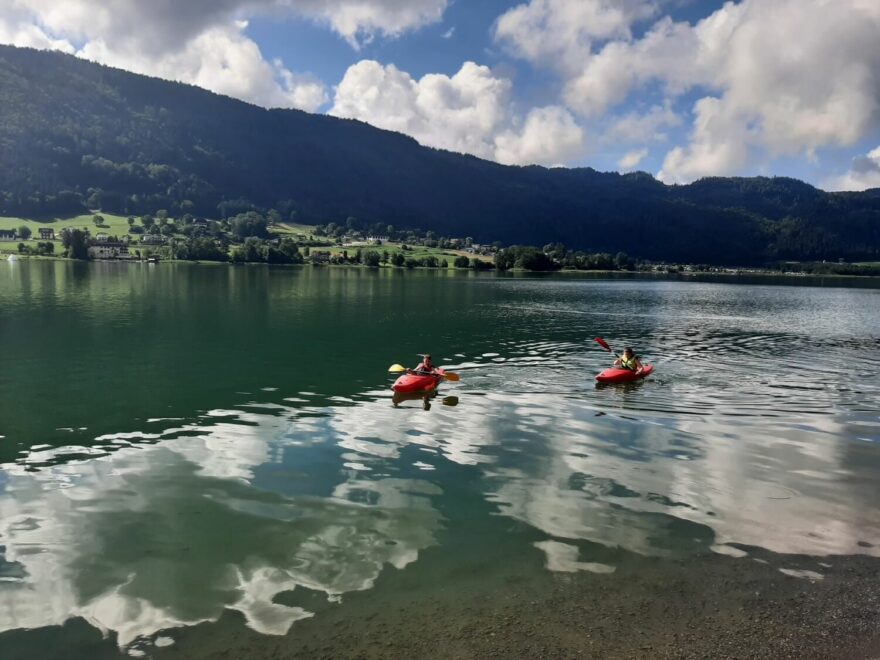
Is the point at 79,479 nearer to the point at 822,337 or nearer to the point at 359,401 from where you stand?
the point at 359,401

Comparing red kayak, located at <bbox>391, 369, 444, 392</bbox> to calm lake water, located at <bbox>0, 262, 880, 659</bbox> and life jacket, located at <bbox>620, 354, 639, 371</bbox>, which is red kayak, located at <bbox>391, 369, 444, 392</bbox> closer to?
calm lake water, located at <bbox>0, 262, 880, 659</bbox>

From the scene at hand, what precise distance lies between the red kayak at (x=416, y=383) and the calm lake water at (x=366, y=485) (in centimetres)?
154

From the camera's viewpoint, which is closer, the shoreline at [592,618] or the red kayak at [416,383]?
the shoreline at [592,618]

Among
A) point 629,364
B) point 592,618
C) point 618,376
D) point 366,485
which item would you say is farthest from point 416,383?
point 592,618

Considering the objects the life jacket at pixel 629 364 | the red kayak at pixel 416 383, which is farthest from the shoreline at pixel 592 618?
the life jacket at pixel 629 364

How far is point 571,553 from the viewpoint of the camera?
15.0 metres

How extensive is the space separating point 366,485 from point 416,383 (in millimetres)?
14124

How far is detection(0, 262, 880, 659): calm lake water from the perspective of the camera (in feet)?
43.2

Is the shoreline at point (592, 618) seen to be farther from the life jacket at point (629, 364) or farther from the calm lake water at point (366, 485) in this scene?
the life jacket at point (629, 364)

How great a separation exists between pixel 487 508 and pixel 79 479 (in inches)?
515

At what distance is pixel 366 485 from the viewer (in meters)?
19.4

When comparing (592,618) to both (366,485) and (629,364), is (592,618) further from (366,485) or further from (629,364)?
(629,364)

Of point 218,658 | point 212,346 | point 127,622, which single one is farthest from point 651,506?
point 212,346

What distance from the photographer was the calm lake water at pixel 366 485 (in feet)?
43.2
